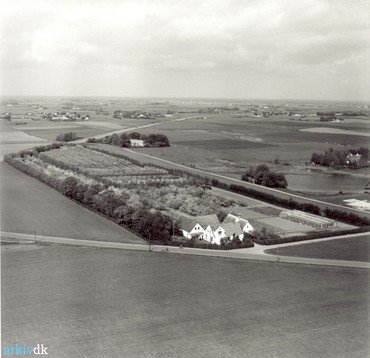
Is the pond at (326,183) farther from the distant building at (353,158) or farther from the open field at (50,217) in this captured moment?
the open field at (50,217)

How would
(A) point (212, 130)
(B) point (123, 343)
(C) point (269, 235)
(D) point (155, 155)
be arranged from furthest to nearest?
(A) point (212, 130) → (D) point (155, 155) → (C) point (269, 235) → (B) point (123, 343)

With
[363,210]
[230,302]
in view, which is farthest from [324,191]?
[230,302]

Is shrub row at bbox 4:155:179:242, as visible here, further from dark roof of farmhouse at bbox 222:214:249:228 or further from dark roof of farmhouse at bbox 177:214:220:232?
dark roof of farmhouse at bbox 222:214:249:228

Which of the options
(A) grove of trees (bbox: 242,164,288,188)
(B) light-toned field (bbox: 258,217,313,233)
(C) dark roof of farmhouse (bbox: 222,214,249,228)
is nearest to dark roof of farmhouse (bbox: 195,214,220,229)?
(C) dark roof of farmhouse (bbox: 222,214,249,228)

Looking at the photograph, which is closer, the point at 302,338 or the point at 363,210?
the point at 302,338

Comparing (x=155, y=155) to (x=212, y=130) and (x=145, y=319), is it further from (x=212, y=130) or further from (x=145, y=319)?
(x=145, y=319)

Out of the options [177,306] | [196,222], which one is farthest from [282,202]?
[177,306]

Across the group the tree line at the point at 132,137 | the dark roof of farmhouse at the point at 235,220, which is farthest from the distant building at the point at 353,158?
the dark roof of farmhouse at the point at 235,220
